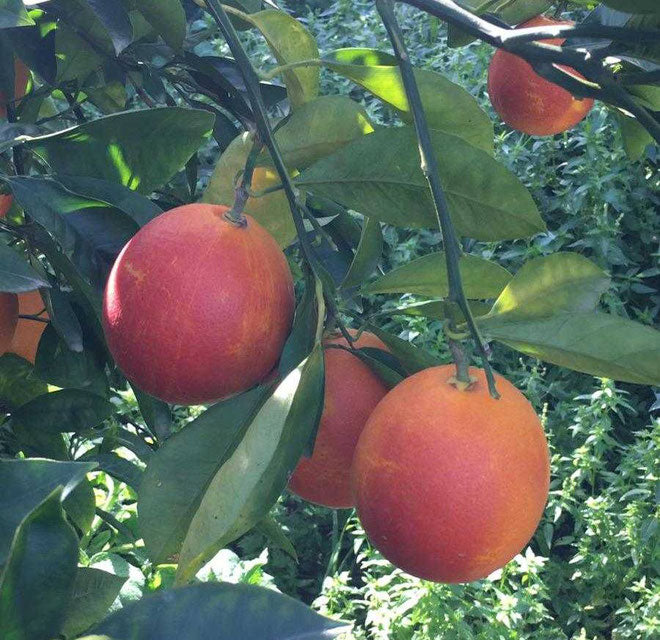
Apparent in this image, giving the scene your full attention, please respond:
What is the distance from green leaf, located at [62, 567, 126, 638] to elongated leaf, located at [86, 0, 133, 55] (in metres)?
0.41

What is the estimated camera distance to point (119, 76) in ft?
3.30

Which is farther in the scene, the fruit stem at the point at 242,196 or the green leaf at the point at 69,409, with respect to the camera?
the green leaf at the point at 69,409

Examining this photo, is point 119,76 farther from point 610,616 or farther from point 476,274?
point 610,616

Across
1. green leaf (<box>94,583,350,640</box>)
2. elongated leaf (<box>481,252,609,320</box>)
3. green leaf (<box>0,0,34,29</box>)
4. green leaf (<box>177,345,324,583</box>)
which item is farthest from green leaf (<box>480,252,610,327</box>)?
green leaf (<box>0,0,34,29</box>)

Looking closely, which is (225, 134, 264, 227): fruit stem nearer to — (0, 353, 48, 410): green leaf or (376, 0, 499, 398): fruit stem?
(376, 0, 499, 398): fruit stem

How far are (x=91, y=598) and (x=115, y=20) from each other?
1.45ft

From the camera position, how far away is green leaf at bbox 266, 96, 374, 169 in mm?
726

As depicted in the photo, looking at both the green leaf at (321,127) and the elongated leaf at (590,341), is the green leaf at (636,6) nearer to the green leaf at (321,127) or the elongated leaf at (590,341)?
the elongated leaf at (590,341)

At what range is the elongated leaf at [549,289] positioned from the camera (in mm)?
579

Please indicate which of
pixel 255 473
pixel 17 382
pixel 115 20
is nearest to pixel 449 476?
pixel 255 473

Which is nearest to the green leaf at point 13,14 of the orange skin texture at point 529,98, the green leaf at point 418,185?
the green leaf at point 418,185

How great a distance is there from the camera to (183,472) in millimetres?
592

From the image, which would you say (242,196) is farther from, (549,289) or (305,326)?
(549,289)

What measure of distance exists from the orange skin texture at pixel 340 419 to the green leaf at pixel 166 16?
353mm
